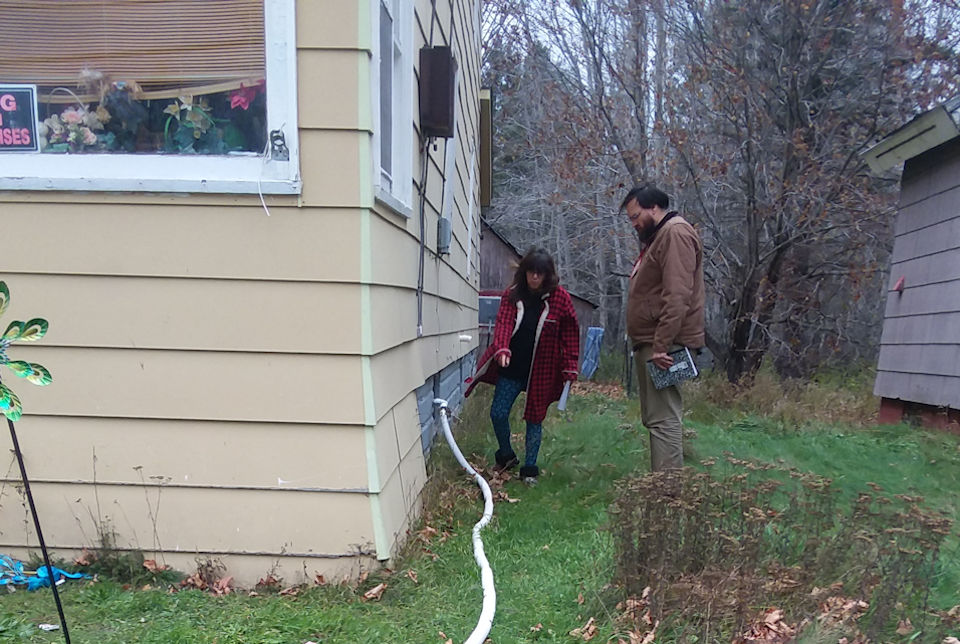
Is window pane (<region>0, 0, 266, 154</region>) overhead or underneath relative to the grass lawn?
overhead

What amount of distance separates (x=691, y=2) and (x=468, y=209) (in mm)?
4886

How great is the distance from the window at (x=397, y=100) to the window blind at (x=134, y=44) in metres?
0.70

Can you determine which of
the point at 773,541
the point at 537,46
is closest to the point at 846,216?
the point at 537,46

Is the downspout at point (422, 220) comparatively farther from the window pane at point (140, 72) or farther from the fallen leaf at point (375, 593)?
the fallen leaf at point (375, 593)

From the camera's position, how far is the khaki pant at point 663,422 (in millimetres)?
3688

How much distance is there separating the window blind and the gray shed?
6582 mm

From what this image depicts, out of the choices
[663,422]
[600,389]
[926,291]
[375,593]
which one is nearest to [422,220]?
[663,422]

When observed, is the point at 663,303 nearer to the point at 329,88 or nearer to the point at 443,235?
the point at 443,235

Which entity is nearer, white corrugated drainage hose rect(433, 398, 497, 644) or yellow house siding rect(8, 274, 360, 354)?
white corrugated drainage hose rect(433, 398, 497, 644)

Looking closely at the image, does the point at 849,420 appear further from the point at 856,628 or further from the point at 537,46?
the point at 537,46

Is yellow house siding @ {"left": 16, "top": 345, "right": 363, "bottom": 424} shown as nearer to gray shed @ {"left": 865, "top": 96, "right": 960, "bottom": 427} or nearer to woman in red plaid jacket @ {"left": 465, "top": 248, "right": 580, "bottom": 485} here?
woman in red plaid jacket @ {"left": 465, "top": 248, "right": 580, "bottom": 485}

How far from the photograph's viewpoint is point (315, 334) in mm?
2615

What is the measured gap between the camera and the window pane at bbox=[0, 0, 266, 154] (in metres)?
2.54

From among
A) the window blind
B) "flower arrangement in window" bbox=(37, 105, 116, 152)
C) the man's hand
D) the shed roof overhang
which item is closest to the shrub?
the man's hand
